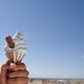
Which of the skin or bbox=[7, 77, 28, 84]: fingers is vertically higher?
the skin

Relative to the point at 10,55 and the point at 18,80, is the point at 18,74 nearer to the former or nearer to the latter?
the point at 18,80

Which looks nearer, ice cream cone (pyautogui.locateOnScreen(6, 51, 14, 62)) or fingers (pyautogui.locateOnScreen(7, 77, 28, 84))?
fingers (pyautogui.locateOnScreen(7, 77, 28, 84))

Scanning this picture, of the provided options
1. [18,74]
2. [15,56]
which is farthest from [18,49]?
[18,74]

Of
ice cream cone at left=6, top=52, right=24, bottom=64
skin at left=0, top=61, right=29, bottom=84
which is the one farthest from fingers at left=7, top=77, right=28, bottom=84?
ice cream cone at left=6, top=52, right=24, bottom=64

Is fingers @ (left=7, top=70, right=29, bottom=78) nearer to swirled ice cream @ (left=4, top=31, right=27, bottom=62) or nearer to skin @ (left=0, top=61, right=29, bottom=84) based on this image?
skin @ (left=0, top=61, right=29, bottom=84)

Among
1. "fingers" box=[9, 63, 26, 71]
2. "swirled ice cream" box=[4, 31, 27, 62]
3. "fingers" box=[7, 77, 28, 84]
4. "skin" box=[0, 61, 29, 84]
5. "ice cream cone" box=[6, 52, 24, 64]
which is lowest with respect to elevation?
"fingers" box=[7, 77, 28, 84]

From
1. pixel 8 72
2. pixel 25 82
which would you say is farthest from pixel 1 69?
pixel 25 82
